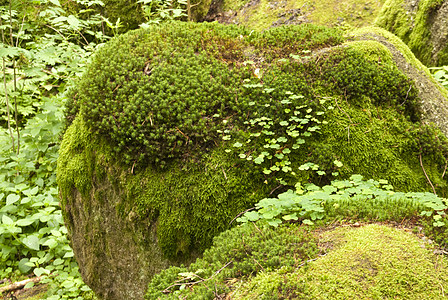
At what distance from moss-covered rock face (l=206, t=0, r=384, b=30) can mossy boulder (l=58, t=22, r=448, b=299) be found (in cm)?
565

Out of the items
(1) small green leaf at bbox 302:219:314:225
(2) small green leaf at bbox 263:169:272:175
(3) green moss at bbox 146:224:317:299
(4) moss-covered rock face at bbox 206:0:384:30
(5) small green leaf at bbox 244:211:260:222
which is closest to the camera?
(3) green moss at bbox 146:224:317:299

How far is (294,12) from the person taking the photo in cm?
916

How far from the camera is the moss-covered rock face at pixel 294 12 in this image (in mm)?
8531

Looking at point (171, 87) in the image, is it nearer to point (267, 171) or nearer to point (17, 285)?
point (267, 171)

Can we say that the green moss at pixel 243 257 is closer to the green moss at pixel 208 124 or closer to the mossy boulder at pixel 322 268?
the mossy boulder at pixel 322 268

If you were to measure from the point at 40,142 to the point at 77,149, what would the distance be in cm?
209

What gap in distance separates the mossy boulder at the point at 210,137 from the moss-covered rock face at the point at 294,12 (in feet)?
18.5

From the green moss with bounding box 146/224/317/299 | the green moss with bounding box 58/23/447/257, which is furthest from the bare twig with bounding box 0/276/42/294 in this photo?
the green moss with bounding box 146/224/317/299

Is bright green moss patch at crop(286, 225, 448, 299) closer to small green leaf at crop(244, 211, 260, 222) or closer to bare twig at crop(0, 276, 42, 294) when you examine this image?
small green leaf at crop(244, 211, 260, 222)

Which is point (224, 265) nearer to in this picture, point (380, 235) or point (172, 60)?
point (380, 235)

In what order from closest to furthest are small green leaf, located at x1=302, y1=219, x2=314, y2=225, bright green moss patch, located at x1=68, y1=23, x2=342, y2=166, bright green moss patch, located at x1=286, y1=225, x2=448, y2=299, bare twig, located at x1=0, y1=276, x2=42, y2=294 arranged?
bright green moss patch, located at x1=286, y1=225, x2=448, y2=299 → small green leaf, located at x1=302, y1=219, x2=314, y2=225 → bright green moss patch, located at x1=68, y1=23, x2=342, y2=166 → bare twig, located at x1=0, y1=276, x2=42, y2=294

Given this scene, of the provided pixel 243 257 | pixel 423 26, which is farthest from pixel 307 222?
pixel 423 26

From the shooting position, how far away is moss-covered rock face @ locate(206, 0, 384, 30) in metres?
8.53

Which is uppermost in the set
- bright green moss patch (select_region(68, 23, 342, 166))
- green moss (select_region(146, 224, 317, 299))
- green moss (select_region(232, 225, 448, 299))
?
bright green moss patch (select_region(68, 23, 342, 166))
